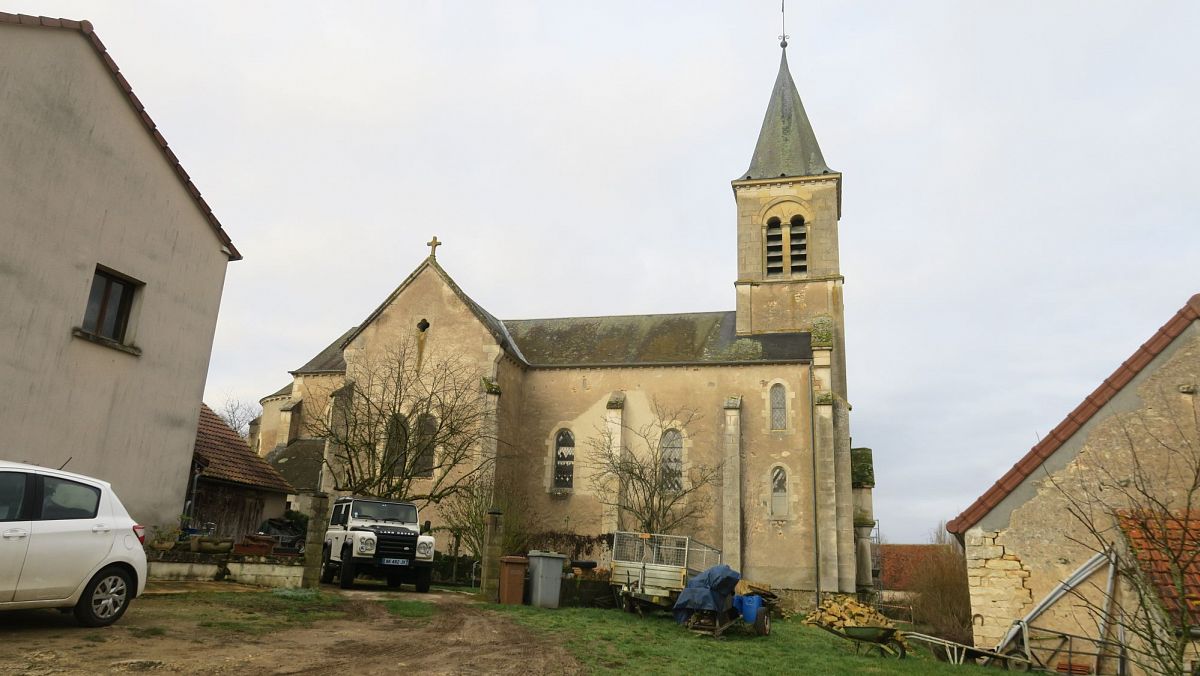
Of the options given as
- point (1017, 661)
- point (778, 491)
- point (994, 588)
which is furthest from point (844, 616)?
point (1017, 661)

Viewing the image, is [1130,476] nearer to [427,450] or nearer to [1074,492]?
[1074,492]

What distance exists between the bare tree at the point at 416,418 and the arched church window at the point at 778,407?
9921mm

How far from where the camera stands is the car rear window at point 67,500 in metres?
7.74

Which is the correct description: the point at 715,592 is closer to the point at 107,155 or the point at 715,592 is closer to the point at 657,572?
the point at 657,572

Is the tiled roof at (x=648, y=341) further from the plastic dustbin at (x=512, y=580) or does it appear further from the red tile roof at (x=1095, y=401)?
the red tile roof at (x=1095, y=401)

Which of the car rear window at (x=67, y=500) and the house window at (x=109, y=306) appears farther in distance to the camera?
the house window at (x=109, y=306)

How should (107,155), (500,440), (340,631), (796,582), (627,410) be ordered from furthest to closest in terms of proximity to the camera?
(627,410) < (500,440) < (796,582) < (107,155) < (340,631)

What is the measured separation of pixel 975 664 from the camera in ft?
36.7

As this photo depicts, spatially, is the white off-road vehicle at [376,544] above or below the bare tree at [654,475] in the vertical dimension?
below

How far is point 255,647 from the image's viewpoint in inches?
323

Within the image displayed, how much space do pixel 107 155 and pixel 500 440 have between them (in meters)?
15.4

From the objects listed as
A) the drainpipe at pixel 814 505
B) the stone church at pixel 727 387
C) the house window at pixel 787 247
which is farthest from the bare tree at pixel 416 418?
the house window at pixel 787 247

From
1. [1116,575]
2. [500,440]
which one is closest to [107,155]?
[500,440]

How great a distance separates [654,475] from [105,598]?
63.9 ft
